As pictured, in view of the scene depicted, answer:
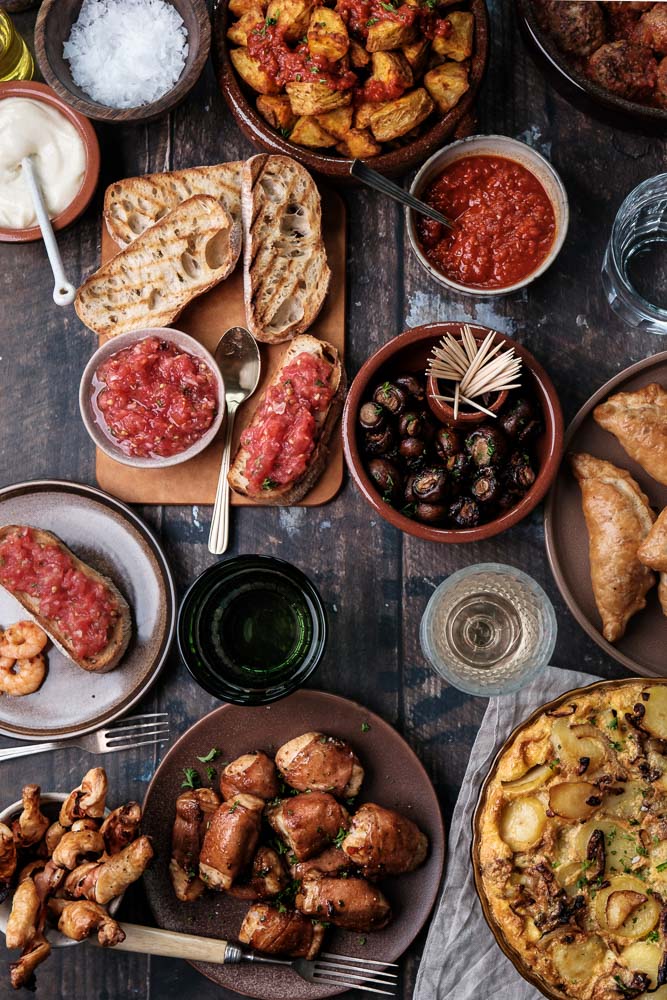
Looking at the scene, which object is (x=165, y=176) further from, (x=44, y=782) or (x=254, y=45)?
(x=44, y=782)

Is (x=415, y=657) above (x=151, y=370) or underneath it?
underneath

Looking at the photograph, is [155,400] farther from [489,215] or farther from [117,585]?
[489,215]

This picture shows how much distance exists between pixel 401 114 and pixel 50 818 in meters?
2.45

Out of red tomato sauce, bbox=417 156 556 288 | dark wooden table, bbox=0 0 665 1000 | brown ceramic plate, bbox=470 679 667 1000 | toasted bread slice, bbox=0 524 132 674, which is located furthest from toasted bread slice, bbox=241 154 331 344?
brown ceramic plate, bbox=470 679 667 1000

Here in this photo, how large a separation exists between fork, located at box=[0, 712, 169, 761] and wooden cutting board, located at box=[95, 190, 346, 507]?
29.0 inches

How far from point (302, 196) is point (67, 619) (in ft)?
5.17

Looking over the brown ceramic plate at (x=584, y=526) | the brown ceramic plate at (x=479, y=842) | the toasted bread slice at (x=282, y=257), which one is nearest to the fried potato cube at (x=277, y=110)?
the toasted bread slice at (x=282, y=257)

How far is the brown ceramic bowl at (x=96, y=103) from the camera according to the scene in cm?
289

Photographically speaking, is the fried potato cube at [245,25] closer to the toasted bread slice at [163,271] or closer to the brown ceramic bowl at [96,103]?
the brown ceramic bowl at [96,103]

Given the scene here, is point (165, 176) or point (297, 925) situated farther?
point (165, 176)

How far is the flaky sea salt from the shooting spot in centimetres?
303

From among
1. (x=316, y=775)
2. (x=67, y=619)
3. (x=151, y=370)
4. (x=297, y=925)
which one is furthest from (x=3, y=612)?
(x=297, y=925)

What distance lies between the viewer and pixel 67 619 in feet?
9.77

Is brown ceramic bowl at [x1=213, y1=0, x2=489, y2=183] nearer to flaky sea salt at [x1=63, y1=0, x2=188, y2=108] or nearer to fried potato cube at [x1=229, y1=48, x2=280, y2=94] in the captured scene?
fried potato cube at [x1=229, y1=48, x2=280, y2=94]
